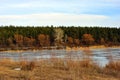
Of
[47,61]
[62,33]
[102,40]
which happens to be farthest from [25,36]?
[47,61]

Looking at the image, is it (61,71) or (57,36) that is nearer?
(61,71)

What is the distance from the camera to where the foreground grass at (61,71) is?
44.8ft

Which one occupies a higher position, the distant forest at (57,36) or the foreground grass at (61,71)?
the foreground grass at (61,71)

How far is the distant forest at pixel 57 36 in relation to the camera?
343 feet

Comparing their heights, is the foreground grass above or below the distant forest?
above

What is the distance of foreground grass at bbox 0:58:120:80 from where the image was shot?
13.6m

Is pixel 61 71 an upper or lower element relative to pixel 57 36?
upper

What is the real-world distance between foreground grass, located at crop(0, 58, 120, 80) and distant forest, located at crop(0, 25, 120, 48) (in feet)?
266

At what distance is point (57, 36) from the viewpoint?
110 metres

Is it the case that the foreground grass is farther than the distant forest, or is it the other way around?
the distant forest

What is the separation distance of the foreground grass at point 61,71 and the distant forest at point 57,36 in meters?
81.2

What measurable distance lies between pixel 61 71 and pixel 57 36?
311 ft

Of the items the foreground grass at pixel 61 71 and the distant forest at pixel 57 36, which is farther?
the distant forest at pixel 57 36

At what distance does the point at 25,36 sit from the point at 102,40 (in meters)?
25.8
